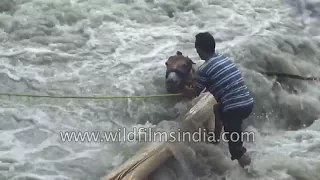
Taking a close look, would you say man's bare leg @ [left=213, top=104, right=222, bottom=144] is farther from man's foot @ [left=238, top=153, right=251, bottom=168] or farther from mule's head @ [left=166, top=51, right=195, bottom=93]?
mule's head @ [left=166, top=51, right=195, bottom=93]

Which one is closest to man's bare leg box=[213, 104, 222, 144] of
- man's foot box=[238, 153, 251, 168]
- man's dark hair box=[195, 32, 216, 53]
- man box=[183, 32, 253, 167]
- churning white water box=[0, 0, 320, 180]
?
man box=[183, 32, 253, 167]

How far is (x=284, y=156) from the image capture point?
5.70 metres

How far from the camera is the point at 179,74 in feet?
19.7

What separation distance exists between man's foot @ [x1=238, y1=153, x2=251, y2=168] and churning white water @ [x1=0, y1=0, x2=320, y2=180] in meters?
0.16

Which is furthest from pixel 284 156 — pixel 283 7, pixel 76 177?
pixel 283 7

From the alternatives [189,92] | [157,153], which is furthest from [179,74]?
[157,153]

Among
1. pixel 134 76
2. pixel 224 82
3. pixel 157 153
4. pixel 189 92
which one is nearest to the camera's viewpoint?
pixel 224 82

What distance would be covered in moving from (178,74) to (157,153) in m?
1.29

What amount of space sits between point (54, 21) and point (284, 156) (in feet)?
16.5

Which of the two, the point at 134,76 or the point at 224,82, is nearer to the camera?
the point at 224,82

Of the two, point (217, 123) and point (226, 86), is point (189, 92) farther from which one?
point (226, 86)

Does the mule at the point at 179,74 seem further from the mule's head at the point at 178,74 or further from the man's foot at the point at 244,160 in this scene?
the man's foot at the point at 244,160

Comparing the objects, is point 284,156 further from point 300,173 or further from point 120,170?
point 120,170

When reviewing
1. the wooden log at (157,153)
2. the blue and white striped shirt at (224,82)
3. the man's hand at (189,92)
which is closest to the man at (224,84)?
the blue and white striped shirt at (224,82)
